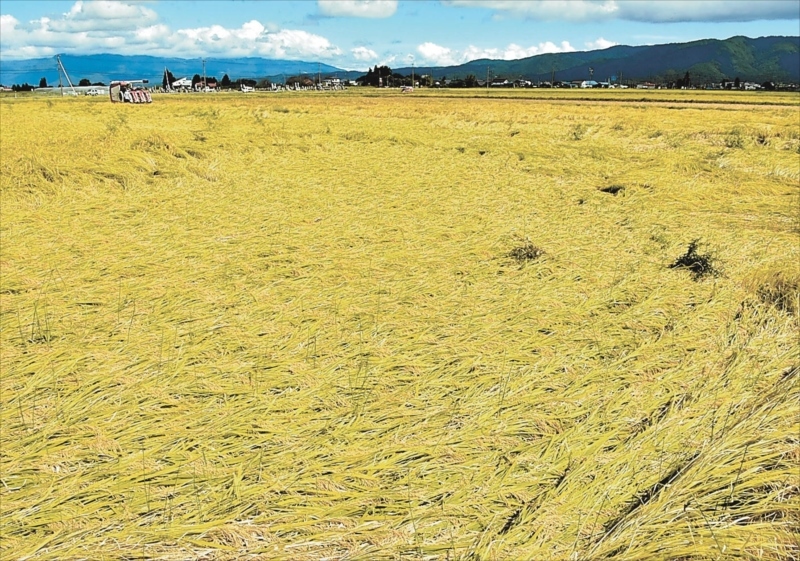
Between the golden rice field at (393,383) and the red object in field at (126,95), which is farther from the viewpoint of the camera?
the red object in field at (126,95)

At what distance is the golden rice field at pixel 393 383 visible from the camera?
228 centimetres

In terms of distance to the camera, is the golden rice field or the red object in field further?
the red object in field

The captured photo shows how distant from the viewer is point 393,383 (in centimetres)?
339

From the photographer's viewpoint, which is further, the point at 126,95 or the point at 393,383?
the point at 126,95

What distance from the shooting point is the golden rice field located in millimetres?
2283

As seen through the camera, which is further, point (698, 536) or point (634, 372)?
point (634, 372)

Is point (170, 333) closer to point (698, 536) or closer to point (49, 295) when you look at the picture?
point (49, 295)

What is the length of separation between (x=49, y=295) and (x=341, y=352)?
2911 millimetres

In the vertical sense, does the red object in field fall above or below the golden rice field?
above

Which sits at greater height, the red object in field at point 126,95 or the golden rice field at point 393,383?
the red object in field at point 126,95

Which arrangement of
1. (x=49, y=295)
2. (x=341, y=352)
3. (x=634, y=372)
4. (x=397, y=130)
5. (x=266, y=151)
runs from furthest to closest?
(x=397, y=130), (x=266, y=151), (x=49, y=295), (x=341, y=352), (x=634, y=372)

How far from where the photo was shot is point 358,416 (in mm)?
3008

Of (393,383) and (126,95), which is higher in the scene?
(126,95)

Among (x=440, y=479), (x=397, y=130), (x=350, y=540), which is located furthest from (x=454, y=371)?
(x=397, y=130)
